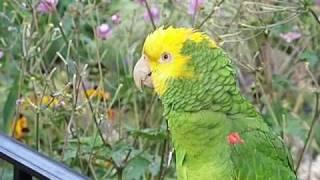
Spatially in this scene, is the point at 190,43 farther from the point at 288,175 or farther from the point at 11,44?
the point at 11,44

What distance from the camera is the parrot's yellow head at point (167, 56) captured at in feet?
5.94

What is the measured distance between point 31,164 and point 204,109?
545mm

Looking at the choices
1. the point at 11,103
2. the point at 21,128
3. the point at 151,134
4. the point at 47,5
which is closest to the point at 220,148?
the point at 151,134

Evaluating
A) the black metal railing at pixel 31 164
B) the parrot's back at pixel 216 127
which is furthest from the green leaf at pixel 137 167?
the black metal railing at pixel 31 164

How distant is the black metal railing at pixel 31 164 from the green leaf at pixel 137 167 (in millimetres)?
771

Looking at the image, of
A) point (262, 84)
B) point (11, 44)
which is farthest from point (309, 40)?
point (11, 44)

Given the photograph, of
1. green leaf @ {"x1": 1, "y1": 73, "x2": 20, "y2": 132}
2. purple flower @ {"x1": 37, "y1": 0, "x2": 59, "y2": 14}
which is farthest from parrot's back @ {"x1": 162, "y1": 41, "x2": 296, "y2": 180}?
green leaf @ {"x1": 1, "y1": 73, "x2": 20, "y2": 132}

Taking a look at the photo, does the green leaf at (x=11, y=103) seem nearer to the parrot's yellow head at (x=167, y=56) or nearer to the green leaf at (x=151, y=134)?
the green leaf at (x=151, y=134)

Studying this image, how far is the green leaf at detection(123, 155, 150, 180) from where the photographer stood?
7.32ft

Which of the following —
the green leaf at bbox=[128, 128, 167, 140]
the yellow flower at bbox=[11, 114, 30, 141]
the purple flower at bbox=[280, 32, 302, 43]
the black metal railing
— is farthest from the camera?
the yellow flower at bbox=[11, 114, 30, 141]

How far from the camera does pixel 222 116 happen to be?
1.84 meters

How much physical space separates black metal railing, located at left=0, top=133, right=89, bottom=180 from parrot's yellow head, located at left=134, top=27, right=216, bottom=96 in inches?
17.5

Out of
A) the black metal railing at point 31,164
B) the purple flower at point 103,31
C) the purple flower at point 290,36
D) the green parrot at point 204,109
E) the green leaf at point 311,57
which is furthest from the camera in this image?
the purple flower at point 290,36

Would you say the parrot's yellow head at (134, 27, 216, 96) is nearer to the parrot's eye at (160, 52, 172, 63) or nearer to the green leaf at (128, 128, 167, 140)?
the parrot's eye at (160, 52, 172, 63)
